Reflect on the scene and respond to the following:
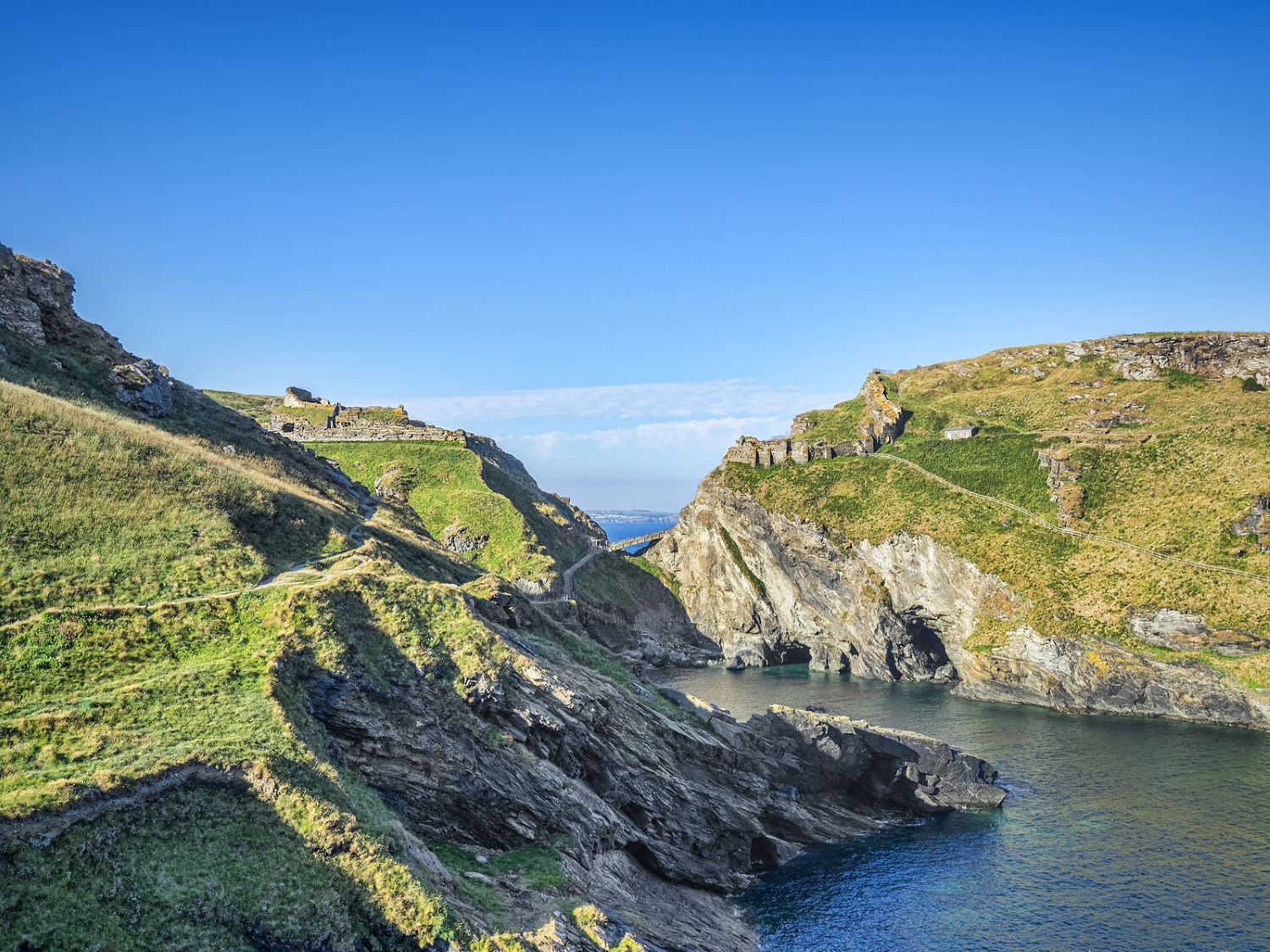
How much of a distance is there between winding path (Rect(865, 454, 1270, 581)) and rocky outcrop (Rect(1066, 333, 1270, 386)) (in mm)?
42136

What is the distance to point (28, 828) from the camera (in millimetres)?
21969

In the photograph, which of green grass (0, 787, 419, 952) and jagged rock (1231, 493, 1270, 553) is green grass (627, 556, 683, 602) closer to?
jagged rock (1231, 493, 1270, 553)

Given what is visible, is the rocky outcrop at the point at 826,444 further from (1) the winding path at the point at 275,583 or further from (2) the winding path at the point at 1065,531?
(1) the winding path at the point at 275,583

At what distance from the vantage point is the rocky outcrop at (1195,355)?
125 m

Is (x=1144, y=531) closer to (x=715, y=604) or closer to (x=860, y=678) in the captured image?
(x=860, y=678)

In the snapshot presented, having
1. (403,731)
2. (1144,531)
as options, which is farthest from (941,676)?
(403,731)

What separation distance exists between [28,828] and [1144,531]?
112092 mm

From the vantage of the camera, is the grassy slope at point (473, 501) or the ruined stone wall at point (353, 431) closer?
the grassy slope at point (473, 501)

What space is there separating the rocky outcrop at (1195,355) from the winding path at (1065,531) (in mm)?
42136

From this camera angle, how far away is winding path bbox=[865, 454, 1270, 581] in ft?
291

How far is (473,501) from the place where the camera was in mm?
118438

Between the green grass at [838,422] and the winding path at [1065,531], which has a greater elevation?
the green grass at [838,422]

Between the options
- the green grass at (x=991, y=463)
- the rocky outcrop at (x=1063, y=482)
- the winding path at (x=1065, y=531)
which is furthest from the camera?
the green grass at (x=991, y=463)

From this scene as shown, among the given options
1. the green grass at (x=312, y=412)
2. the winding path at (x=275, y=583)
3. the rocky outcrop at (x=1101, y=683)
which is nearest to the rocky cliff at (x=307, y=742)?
the winding path at (x=275, y=583)
